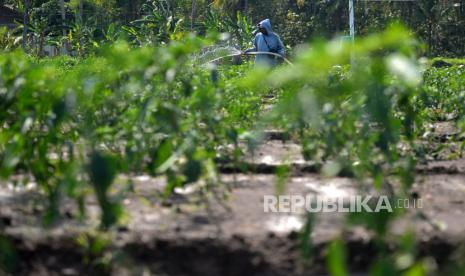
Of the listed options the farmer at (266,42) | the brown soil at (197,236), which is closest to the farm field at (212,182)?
the brown soil at (197,236)

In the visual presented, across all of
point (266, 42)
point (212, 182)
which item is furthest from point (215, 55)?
point (266, 42)

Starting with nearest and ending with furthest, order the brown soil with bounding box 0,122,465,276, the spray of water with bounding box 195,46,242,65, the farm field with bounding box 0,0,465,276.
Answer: the farm field with bounding box 0,0,465,276
the brown soil with bounding box 0,122,465,276
the spray of water with bounding box 195,46,242,65

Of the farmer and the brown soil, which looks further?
the farmer

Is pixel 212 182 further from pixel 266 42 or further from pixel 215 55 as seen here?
pixel 266 42

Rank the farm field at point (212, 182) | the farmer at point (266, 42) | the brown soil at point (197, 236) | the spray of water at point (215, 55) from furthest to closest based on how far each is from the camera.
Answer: the farmer at point (266, 42) < the spray of water at point (215, 55) < the brown soil at point (197, 236) < the farm field at point (212, 182)

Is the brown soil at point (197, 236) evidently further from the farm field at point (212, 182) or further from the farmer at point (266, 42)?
the farmer at point (266, 42)

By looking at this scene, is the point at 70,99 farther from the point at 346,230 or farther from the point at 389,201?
the point at 389,201

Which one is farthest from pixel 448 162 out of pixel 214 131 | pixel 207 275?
pixel 207 275

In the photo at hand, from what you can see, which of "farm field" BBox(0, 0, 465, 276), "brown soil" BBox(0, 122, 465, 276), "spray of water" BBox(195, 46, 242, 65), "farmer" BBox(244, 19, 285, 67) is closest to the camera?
"farm field" BBox(0, 0, 465, 276)

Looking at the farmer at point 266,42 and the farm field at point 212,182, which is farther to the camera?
the farmer at point 266,42

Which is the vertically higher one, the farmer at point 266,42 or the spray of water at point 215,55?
the spray of water at point 215,55

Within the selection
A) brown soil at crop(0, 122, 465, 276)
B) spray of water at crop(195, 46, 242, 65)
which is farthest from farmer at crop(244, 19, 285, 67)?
brown soil at crop(0, 122, 465, 276)

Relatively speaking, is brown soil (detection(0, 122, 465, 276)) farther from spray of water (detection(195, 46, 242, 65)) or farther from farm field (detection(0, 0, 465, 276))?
spray of water (detection(195, 46, 242, 65))

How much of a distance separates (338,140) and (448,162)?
85.7 inches
